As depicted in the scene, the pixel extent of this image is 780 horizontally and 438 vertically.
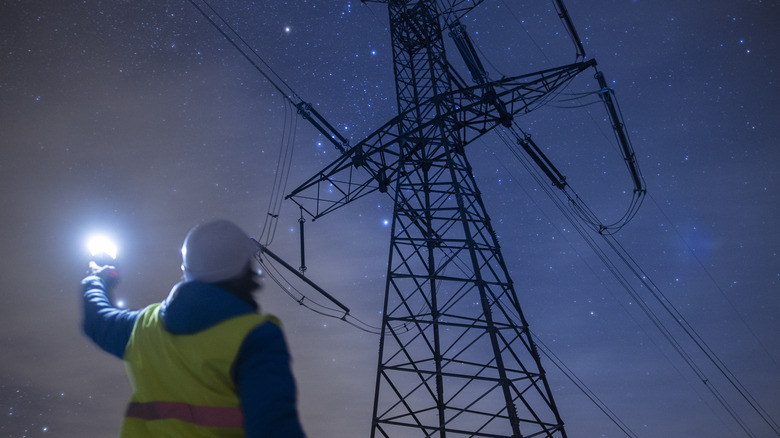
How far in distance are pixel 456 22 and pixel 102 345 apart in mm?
13500

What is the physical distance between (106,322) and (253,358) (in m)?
0.78

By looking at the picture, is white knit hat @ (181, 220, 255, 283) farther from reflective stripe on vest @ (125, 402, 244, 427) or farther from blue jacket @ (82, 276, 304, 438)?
reflective stripe on vest @ (125, 402, 244, 427)

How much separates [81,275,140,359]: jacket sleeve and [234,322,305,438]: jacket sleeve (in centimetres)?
62

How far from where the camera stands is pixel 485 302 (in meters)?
8.52

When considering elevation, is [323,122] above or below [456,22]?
below

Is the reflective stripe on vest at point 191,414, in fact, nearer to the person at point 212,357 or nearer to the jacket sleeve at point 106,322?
the person at point 212,357

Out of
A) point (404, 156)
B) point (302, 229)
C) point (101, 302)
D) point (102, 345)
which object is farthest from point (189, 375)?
point (302, 229)

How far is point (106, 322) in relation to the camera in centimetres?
153

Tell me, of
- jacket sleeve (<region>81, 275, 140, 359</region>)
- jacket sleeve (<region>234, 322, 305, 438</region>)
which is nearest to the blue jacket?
jacket sleeve (<region>234, 322, 305, 438</region>)

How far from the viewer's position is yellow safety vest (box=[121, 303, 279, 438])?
3.66 feet

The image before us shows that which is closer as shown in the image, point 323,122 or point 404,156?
point 404,156

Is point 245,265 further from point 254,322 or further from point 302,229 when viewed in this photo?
point 302,229

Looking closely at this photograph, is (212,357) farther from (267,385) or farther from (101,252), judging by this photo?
(101,252)

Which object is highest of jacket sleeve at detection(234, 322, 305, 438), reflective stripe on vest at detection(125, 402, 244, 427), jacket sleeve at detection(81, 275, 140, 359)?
jacket sleeve at detection(81, 275, 140, 359)
